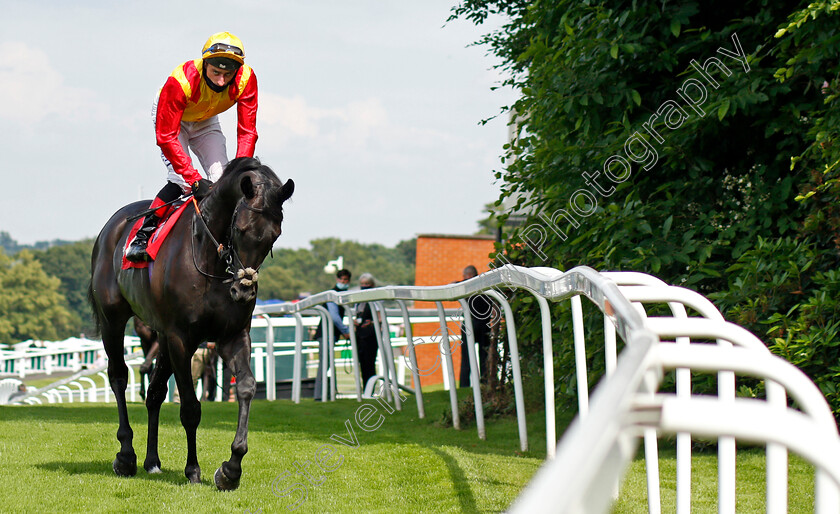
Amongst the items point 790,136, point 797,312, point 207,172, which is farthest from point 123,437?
point 790,136

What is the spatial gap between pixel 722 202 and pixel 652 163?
1.97 feet

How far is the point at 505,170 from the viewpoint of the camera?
6.97 meters

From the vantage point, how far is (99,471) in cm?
503

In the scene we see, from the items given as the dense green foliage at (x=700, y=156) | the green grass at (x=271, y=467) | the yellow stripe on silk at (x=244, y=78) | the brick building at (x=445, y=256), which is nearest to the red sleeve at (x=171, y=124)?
the yellow stripe on silk at (x=244, y=78)

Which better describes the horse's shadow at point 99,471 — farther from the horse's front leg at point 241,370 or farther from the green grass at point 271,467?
the horse's front leg at point 241,370

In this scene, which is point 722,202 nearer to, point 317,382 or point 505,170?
point 505,170

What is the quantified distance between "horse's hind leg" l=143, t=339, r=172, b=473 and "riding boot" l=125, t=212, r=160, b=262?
1.80 ft

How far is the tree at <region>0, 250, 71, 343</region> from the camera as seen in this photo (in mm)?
83625

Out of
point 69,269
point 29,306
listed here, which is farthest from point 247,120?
point 69,269

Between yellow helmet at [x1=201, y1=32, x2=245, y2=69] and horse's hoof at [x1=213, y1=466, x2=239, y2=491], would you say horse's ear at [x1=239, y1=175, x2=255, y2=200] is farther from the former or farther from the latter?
horse's hoof at [x1=213, y1=466, x2=239, y2=491]

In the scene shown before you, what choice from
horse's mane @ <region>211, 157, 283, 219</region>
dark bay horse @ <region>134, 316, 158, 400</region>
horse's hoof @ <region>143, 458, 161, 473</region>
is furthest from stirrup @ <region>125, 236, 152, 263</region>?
dark bay horse @ <region>134, 316, 158, 400</region>

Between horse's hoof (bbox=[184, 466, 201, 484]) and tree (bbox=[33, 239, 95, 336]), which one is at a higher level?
tree (bbox=[33, 239, 95, 336])

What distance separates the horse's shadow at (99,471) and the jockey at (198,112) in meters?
1.28

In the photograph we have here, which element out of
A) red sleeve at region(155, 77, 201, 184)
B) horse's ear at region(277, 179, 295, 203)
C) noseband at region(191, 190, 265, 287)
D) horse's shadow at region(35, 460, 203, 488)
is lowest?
horse's shadow at region(35, 460, 203, 488)
